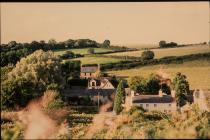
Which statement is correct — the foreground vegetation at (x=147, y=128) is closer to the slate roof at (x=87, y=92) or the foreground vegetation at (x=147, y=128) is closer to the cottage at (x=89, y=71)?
the slate roof at (x=87, y=92)

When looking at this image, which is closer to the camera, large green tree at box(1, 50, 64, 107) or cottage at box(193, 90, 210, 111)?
large green tree at box(1, 50, 64, 107)

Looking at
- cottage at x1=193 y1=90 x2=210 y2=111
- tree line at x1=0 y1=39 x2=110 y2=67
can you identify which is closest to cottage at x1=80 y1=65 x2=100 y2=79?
tree line at x1=0 y1=39 x2=110 y2=67

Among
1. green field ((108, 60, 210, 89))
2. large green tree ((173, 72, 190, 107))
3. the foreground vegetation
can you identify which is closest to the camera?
the foreground vegetation

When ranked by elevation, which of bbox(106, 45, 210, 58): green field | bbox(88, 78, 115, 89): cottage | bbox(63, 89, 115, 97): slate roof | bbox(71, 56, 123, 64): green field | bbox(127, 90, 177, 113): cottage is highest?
bbox(106, 45, 210, 58): green field

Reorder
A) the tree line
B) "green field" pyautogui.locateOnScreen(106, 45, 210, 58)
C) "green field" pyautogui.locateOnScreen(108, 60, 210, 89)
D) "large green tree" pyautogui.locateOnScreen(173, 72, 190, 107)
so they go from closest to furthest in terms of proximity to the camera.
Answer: "large green tree" pyautogui.locateOnScreen(173, 72, 190, 107), "green field" pyautogui.locateOnScreen(108, 60, 210, 89), "green field" pyautogui.locateOnScreen(106, 45, 210, 58), the tree line

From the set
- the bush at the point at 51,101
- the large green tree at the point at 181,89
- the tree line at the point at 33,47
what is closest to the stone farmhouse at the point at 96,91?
the tree line at the point at 33,47

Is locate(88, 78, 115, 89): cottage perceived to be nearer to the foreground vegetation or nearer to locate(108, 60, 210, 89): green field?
locate(108, 60, 210, 89): green field

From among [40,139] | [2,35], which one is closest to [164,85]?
[2,35]
